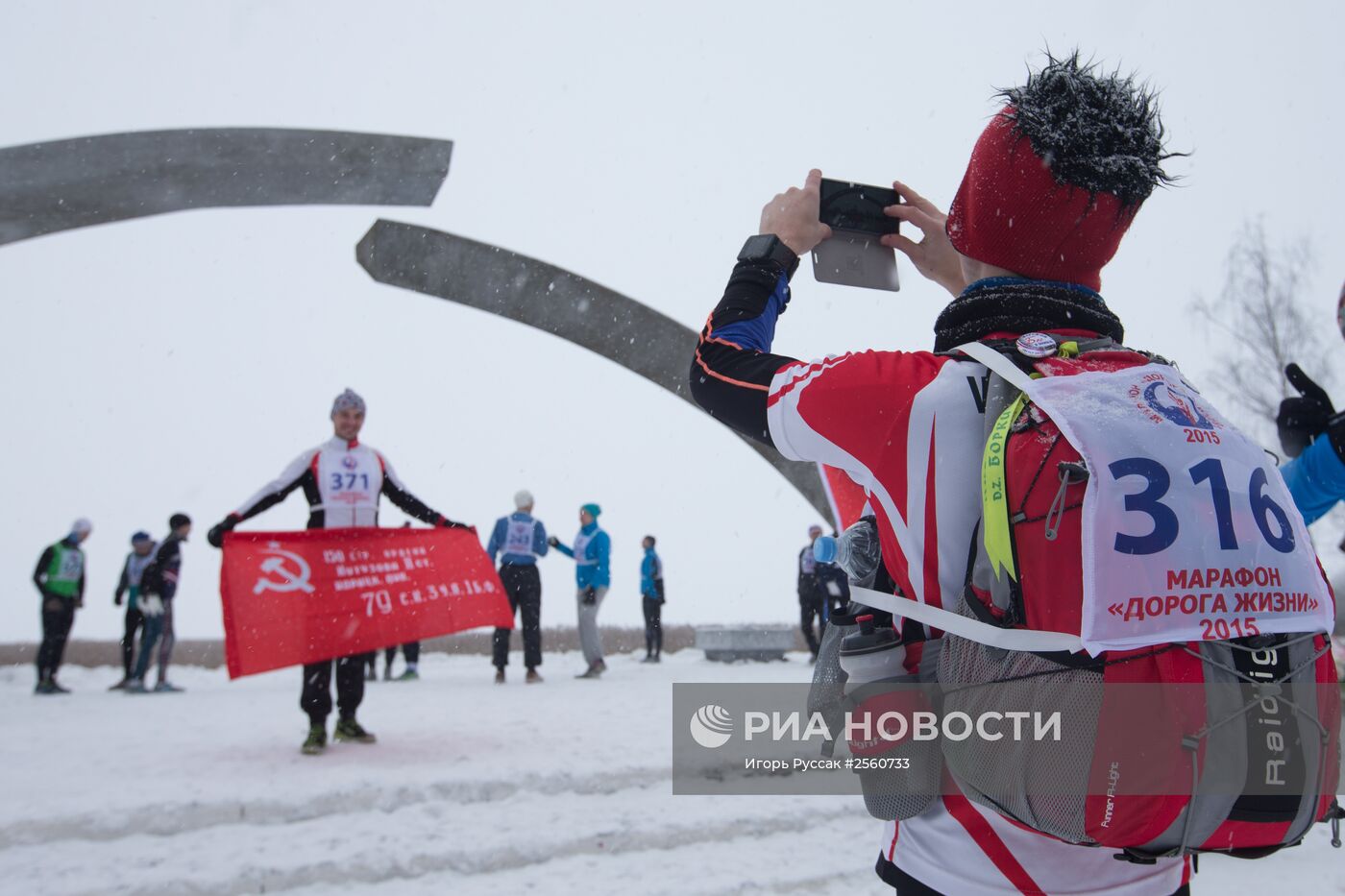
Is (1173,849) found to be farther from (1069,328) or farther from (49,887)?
(49,887)

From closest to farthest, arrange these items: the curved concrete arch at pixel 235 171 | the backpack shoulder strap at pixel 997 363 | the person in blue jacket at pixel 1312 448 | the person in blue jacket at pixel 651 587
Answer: the backpack shoulder strap at pixel 997 363
the person in blue jacket at pixel 1312 448
the curved concrete arch at pixel 235 171
the person in blue jacket at pixel 651 587

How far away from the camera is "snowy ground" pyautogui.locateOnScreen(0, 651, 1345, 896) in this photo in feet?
11.9

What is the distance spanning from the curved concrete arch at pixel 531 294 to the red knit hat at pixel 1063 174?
19.9 feet

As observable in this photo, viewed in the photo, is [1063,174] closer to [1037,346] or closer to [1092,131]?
[1092,131]

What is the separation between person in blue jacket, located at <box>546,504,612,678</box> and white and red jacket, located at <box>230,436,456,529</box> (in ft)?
15.5

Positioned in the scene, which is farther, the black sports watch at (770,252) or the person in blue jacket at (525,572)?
the person in blue jacket at (525,572)

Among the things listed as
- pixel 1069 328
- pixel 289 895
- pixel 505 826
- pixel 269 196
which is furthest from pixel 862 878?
pixel 269 196

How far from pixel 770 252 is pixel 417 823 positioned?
3648mm

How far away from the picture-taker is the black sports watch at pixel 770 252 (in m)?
1.39

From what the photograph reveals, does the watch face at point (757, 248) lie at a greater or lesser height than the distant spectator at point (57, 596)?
greater

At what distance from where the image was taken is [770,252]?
1396 millimetres

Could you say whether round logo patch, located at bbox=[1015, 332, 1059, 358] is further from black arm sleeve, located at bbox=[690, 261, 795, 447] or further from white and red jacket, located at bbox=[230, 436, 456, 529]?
white and red jacket, located at bbox=[230, 436, 456, 529]

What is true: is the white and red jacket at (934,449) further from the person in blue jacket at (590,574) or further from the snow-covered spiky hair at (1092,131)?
the person in blue jacket at (590,574)

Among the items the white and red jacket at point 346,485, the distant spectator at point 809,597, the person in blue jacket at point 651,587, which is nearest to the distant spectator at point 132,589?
the white and red jacket at point 346,485
